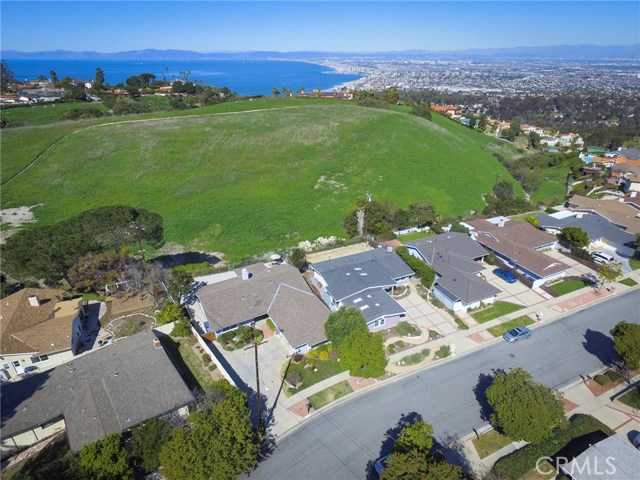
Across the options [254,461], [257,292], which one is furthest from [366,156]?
[254,461]

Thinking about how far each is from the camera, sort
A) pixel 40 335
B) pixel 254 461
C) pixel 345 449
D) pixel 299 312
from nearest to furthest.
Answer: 1. pixel 254 461
2. pixel 345 449
3. pixel 40 335
4. pixel 299 312

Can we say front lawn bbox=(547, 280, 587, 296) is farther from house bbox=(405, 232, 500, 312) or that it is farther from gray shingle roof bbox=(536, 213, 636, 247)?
gray shingle roof bbox=(536, 213, 636, 247)

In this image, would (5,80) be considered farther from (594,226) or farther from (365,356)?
(594,226)

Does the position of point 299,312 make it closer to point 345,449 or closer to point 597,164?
point 345,449

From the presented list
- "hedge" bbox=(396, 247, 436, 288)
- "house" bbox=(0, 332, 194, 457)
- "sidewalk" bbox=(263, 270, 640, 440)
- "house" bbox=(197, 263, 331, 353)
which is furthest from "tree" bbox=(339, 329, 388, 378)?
"hedge" bbox=(396, 247, 436, 288)

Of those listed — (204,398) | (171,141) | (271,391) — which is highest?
(171,141)

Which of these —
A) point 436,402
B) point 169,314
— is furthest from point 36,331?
point 436,402

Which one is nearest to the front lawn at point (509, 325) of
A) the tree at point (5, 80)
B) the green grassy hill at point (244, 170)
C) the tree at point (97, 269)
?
the green grassy hill at point (244, 170)

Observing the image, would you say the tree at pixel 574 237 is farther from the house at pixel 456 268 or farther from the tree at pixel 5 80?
the tree at pixel 5 80
